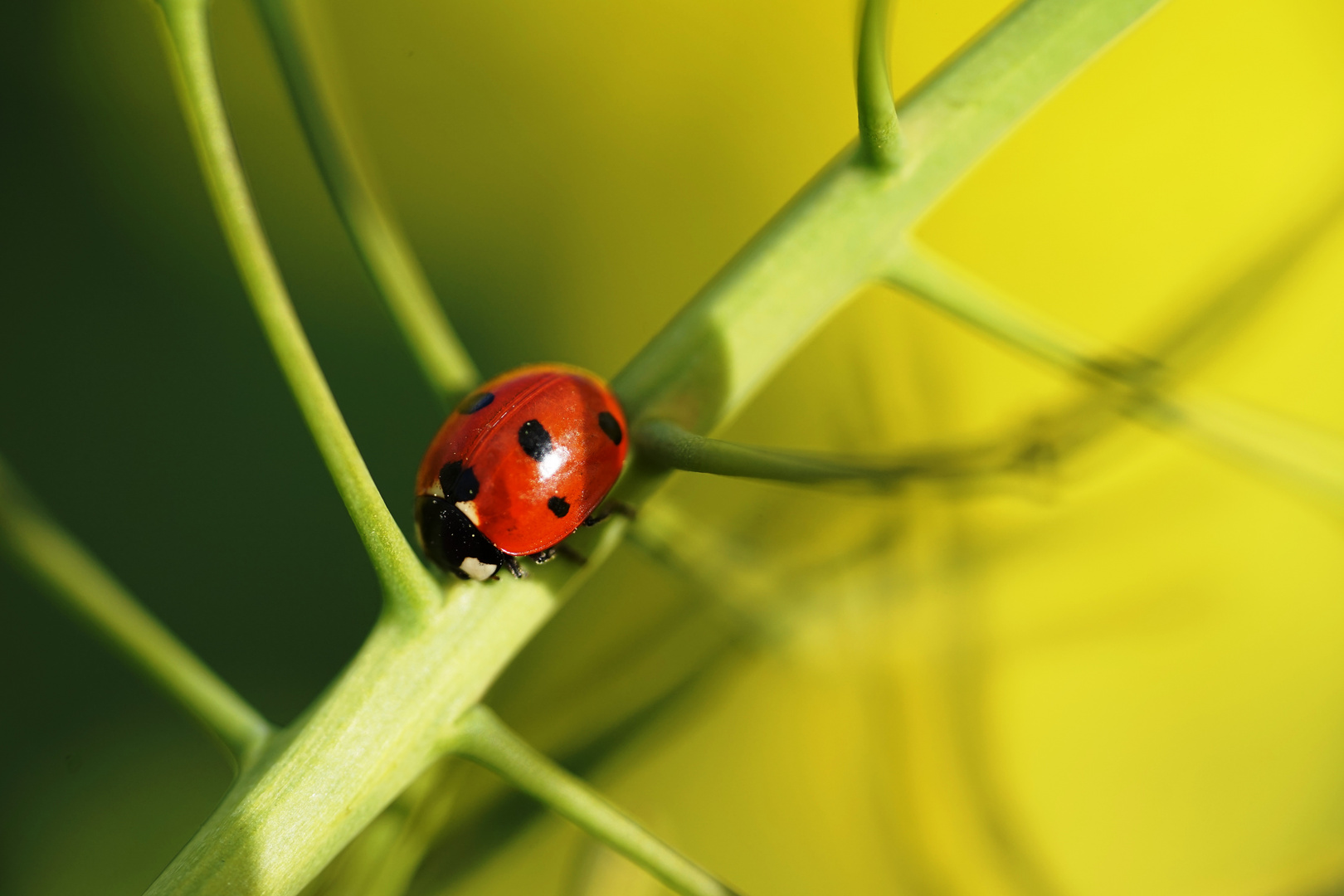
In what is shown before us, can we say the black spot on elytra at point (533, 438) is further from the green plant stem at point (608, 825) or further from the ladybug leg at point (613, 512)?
the green plant stem at point (608, 825)

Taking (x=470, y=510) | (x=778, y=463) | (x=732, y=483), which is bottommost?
(x=732, y=483)

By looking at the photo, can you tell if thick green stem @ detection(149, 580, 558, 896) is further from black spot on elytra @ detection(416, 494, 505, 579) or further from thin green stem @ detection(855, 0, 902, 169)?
thin green stem @ detection(855, 0, 902, 169)

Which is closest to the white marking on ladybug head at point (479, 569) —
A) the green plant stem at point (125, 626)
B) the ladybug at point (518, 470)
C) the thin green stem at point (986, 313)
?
the ladybug at point (518, 470)

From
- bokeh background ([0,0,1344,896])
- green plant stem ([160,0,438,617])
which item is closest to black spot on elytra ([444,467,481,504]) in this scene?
bokeh background ([0,0,1344,896])

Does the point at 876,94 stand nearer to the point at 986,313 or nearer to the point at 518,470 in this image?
the point at 986,313

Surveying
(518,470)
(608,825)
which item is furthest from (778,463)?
(518,470)
